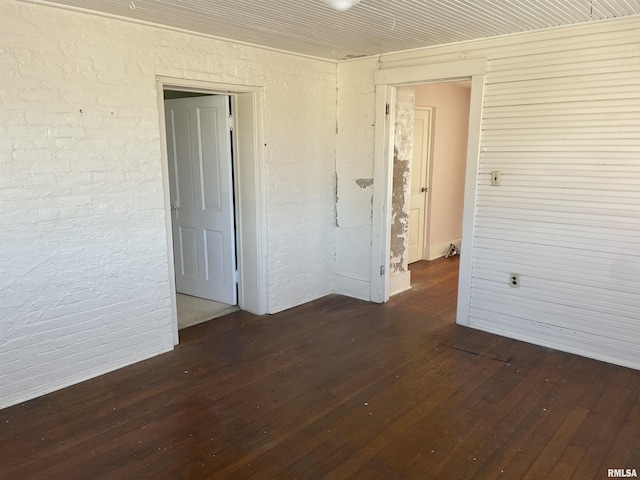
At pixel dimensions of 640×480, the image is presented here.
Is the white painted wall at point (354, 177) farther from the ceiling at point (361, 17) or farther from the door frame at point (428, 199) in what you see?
the door frame at point (428, 199)

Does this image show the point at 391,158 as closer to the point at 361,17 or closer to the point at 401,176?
the point at 401,176

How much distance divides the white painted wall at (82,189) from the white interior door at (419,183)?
9.17 ft

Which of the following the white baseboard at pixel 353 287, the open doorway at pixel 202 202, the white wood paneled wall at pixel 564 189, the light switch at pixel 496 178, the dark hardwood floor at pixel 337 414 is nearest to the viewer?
the dark hardwood floor at pixel 337 414

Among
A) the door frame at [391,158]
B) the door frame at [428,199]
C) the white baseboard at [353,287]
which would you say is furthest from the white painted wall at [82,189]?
the door frame at [428,199]

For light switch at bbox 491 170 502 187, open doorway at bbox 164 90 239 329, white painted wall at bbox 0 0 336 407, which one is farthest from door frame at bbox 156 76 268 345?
light switch at bbox 491 170 502 187

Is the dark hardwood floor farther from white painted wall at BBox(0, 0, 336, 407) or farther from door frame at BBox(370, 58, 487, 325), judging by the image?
door frame at BBox(370, 58, 487, 325)

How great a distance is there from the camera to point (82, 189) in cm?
299

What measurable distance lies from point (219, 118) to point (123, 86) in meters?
1.14

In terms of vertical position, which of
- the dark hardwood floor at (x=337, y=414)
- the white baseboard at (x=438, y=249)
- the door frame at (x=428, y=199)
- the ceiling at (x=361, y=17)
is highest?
the ceiling at (x=361, y=17)

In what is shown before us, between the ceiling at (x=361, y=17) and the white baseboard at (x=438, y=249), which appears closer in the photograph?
the ceiling at (x=361, y=17)

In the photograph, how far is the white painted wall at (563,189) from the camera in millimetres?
3182

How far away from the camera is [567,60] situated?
130 inches

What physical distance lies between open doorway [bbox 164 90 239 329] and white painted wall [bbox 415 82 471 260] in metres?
2.90

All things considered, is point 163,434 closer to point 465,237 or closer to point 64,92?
point 64,92
